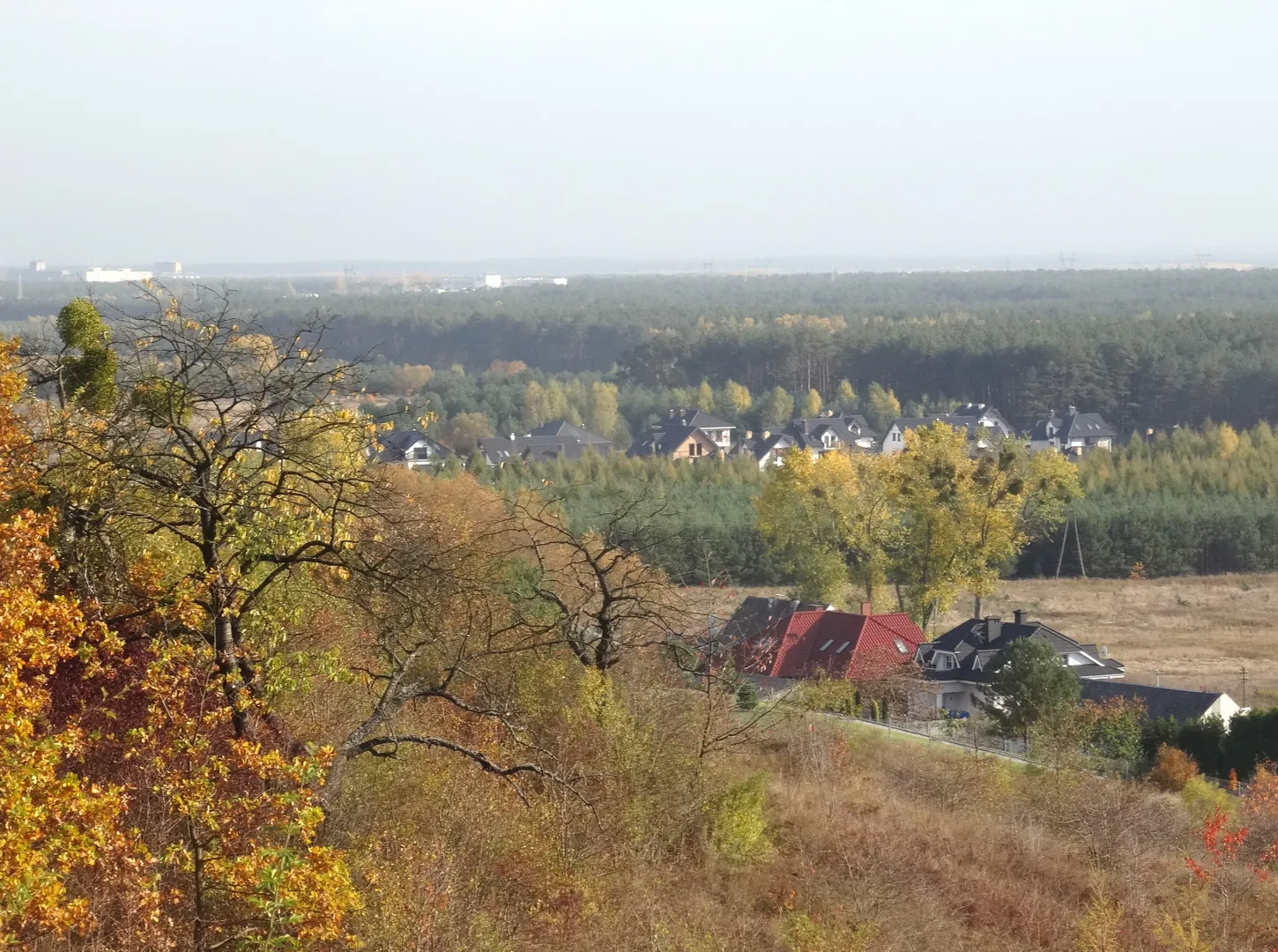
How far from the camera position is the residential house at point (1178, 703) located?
2781 cm

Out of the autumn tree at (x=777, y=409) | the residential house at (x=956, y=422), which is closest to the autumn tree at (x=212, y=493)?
the residential house at (x=956, y=422)

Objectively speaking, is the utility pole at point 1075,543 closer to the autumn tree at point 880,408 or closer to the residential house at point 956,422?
the residential house at point 956,422

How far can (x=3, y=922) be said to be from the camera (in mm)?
7695

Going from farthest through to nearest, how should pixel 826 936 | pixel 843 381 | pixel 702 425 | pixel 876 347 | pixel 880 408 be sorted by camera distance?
pixel 876 347, pixel 843 381, pixel 880 408, pixel 702 425, pixel 826 936

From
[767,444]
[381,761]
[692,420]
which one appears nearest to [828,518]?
[381,761]

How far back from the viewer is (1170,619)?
144ft

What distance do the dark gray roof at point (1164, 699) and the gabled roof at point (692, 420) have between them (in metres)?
50.6

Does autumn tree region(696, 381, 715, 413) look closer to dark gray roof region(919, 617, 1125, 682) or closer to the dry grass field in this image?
the dry grass field

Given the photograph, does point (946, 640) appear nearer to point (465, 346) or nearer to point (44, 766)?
point (44, 766)

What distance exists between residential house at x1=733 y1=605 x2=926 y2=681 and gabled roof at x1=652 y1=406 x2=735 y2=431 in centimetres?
4648

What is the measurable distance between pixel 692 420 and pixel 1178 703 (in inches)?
2101

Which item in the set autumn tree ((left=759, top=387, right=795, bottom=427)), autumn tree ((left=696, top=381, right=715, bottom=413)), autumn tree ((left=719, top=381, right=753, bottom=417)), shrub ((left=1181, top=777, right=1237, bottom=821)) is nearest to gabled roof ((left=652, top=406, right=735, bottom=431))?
autumn tree ((left=759, top=387, right=795, bottom=427))

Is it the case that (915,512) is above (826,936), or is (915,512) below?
below

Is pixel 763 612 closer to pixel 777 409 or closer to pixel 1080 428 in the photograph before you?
pixel 1080 428
